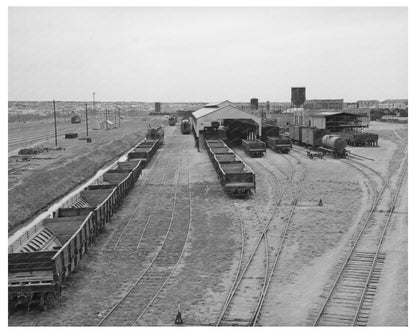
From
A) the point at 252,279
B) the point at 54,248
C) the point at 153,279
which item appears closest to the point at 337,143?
the point at 252,279

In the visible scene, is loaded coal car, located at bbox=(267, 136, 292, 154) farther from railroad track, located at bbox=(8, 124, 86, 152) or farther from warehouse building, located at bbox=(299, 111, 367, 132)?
railroad track, located at bbox=(8, 124, 86, 152)

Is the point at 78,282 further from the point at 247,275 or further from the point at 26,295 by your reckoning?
the point at 247,275

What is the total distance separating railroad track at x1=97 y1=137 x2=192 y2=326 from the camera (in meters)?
14.1

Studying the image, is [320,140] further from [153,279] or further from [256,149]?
[153,279]

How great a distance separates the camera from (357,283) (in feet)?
55.1

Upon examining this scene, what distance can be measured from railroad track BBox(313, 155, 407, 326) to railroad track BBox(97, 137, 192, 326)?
17.9 feet

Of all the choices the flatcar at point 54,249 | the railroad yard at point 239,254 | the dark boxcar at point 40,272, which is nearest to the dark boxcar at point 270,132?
the railroad yard at point 239,254

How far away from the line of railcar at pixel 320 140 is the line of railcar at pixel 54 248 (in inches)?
1184

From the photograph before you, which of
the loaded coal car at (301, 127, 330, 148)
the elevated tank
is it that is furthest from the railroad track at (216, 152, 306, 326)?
the loaded coal car at (301, 127, 330, 148)

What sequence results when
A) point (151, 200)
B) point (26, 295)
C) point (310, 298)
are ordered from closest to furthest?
point (26, 295) → point (310, 298) → point (151, 200)

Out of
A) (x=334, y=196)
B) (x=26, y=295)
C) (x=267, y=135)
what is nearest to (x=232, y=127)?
(x=267, y=135)

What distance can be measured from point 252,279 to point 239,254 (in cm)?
287

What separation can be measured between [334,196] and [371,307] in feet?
58.3

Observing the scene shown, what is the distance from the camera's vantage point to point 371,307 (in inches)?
580
